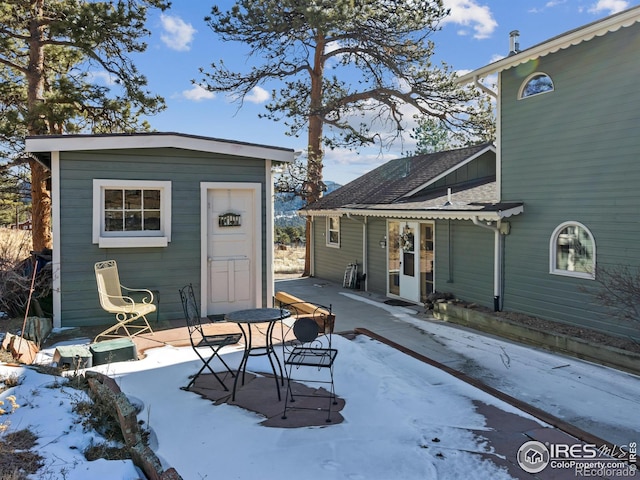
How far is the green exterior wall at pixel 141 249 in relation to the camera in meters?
6.46

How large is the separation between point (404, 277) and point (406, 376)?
634cm

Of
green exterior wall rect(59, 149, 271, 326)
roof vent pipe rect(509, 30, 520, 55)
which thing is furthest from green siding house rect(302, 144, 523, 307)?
green exterior wall rect(59, 149, 271, 326)

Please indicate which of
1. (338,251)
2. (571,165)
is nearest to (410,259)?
(338,251)

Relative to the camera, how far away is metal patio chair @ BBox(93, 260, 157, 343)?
5883 millimetres

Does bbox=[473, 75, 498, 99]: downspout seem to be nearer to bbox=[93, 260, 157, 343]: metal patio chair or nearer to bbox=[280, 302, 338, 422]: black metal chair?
bbox=[280, 302, 338, 422]: black metal chair

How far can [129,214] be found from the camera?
683 centimetres

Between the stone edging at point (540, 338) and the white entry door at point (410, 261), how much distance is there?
1334 millimetres

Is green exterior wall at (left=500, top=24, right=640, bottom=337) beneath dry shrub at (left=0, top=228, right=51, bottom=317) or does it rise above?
above

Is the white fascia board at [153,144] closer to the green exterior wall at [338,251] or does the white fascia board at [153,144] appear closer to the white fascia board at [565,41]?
the white fascia board at [565,41]

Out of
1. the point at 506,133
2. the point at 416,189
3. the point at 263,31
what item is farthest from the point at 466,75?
the point at 263,31

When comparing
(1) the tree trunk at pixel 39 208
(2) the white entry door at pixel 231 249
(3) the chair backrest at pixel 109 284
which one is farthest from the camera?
(1) the tree trunk at pixel 39 208

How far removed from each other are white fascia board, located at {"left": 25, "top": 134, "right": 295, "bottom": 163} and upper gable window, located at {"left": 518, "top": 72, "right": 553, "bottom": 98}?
14.3 feet

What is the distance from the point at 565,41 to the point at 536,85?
1042mm

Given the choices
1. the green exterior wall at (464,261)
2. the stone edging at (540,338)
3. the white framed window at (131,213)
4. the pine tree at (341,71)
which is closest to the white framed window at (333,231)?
the pine tree at (341,71)
